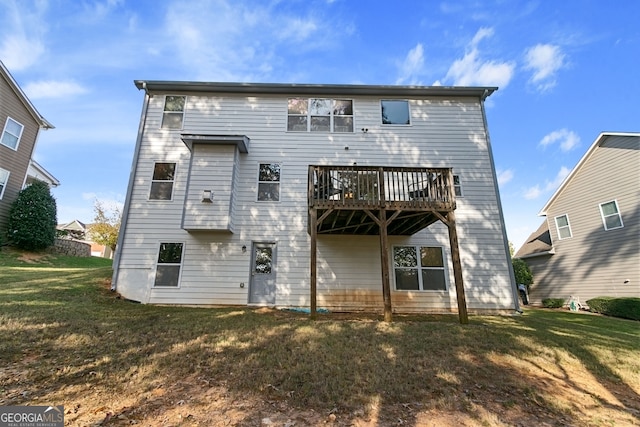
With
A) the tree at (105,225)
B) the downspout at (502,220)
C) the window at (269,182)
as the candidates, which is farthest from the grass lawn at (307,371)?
the tree at (105,225)

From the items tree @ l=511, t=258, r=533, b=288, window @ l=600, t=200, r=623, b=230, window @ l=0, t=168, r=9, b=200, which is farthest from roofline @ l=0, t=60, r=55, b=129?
window @ l=600, t=200, r=623, b=230

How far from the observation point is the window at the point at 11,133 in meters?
14.0

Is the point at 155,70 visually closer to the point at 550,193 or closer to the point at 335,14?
the point at 335,14

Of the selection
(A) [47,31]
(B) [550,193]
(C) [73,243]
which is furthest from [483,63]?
(C) [73,243]

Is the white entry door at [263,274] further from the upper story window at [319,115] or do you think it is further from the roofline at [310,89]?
the roofline at [310,89]

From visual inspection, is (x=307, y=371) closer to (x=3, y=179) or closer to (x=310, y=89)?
(x=310, y=89)

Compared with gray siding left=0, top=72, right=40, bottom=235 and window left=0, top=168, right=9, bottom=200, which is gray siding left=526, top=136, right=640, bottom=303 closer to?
gray siding left=0, top=72, right=40, bottom=235

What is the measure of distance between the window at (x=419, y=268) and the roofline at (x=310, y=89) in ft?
19.3

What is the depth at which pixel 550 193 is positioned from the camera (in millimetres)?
14961

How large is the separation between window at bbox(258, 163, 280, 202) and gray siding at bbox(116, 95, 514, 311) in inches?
8.6

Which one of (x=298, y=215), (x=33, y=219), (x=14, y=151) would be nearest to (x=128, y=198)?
(x=298, y=215)

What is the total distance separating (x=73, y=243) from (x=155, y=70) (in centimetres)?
1346

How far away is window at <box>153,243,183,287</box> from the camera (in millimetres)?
9023

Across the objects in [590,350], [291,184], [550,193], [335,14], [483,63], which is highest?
[335,14]
